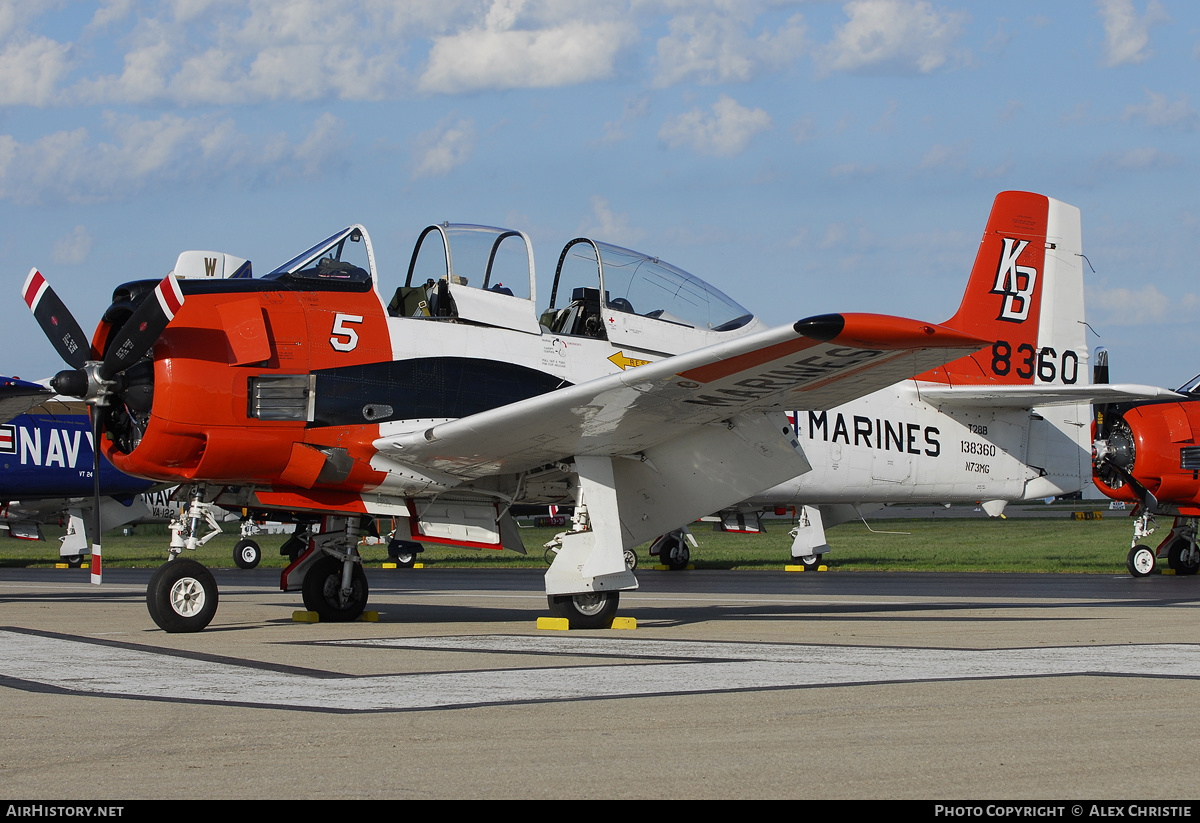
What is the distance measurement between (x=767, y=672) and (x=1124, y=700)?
2159 mm

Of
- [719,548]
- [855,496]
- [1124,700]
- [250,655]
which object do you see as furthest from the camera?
[719,548]

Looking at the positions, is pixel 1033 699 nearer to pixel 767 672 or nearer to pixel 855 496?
pixel 767 672

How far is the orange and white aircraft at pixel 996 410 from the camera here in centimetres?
1470

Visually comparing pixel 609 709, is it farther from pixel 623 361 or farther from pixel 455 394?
pixel 623 361

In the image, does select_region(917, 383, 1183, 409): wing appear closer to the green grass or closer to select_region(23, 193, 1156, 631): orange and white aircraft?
select_region(23, 193, 1156, 631): orange and white aircraft

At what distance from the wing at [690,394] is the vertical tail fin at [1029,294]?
647 cm

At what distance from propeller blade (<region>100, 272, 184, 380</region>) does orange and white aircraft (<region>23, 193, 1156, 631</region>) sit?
17mm

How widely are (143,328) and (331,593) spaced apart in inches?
156

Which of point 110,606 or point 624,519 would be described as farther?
point 110,606

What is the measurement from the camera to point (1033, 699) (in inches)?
239

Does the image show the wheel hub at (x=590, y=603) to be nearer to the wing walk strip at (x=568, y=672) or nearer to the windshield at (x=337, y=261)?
the wing walk strip at (x=568, y=672)

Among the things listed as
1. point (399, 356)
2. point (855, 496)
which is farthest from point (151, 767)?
point (855, 496)

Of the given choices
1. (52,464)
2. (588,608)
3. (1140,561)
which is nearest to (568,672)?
(588,608)
